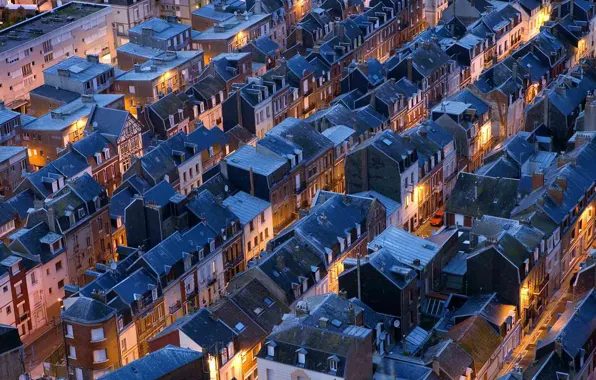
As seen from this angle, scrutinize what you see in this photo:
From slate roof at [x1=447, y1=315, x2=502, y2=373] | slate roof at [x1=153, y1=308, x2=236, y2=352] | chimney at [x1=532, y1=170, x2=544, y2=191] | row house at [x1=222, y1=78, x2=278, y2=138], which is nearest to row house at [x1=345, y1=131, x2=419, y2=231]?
chimney at [x1=532, y1=170, x2=544, y2=191]

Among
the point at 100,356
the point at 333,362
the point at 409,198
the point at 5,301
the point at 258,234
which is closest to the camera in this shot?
the point at 333,362

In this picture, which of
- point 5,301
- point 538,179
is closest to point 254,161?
point 538,179

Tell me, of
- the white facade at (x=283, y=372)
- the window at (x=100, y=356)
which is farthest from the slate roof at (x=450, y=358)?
the window at (x=100, y=356)

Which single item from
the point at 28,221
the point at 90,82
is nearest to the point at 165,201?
the point at 28,221

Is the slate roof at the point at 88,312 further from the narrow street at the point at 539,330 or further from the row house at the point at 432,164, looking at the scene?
the row house at the point at 432,164

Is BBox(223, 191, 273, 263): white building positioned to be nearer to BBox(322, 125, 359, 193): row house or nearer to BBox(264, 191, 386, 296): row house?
BBox(264, 191, 386, 296): row house

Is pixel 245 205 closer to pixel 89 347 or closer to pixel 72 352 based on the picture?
pixel 89 347
